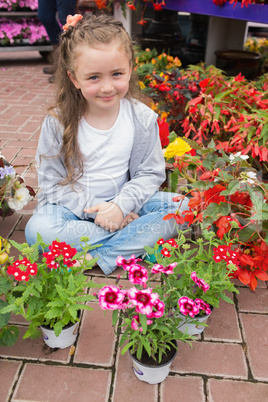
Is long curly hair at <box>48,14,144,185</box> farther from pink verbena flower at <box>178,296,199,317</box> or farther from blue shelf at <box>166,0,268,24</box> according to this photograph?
blue shelf at <box>166,0,268,24</box>

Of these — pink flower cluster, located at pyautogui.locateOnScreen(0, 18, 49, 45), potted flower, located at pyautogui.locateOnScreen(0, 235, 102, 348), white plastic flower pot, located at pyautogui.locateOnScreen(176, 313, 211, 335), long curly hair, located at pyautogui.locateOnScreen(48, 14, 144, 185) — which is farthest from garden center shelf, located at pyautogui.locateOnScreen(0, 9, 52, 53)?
white plastic flower pot, located at pyautogui.locateOnScreen(176, 313, 211, 335)

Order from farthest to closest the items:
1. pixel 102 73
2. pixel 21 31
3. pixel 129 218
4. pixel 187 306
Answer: pixel 21 31 < pixel 129 218 < pixel 102 73 < pixel 187 306

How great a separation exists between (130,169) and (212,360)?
3.54ft

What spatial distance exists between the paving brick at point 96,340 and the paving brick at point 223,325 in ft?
1.37

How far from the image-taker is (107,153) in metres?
1.97

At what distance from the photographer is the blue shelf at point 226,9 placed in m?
2.98

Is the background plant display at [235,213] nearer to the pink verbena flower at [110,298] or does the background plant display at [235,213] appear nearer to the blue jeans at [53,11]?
the pink verbena flower at [110,298]

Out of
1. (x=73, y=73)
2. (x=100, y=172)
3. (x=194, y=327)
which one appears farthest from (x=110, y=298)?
(x=73, y=73)

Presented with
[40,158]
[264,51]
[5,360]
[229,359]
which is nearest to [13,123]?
[40,158]

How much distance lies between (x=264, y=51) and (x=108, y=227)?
442 centimetres

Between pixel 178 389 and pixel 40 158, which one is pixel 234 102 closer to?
pixel 40 158

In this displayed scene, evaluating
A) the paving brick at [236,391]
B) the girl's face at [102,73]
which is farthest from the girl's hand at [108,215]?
the paving brick at [236,391]

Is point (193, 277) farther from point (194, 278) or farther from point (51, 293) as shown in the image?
point (51, 293)

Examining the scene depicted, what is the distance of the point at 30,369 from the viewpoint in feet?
4.75
